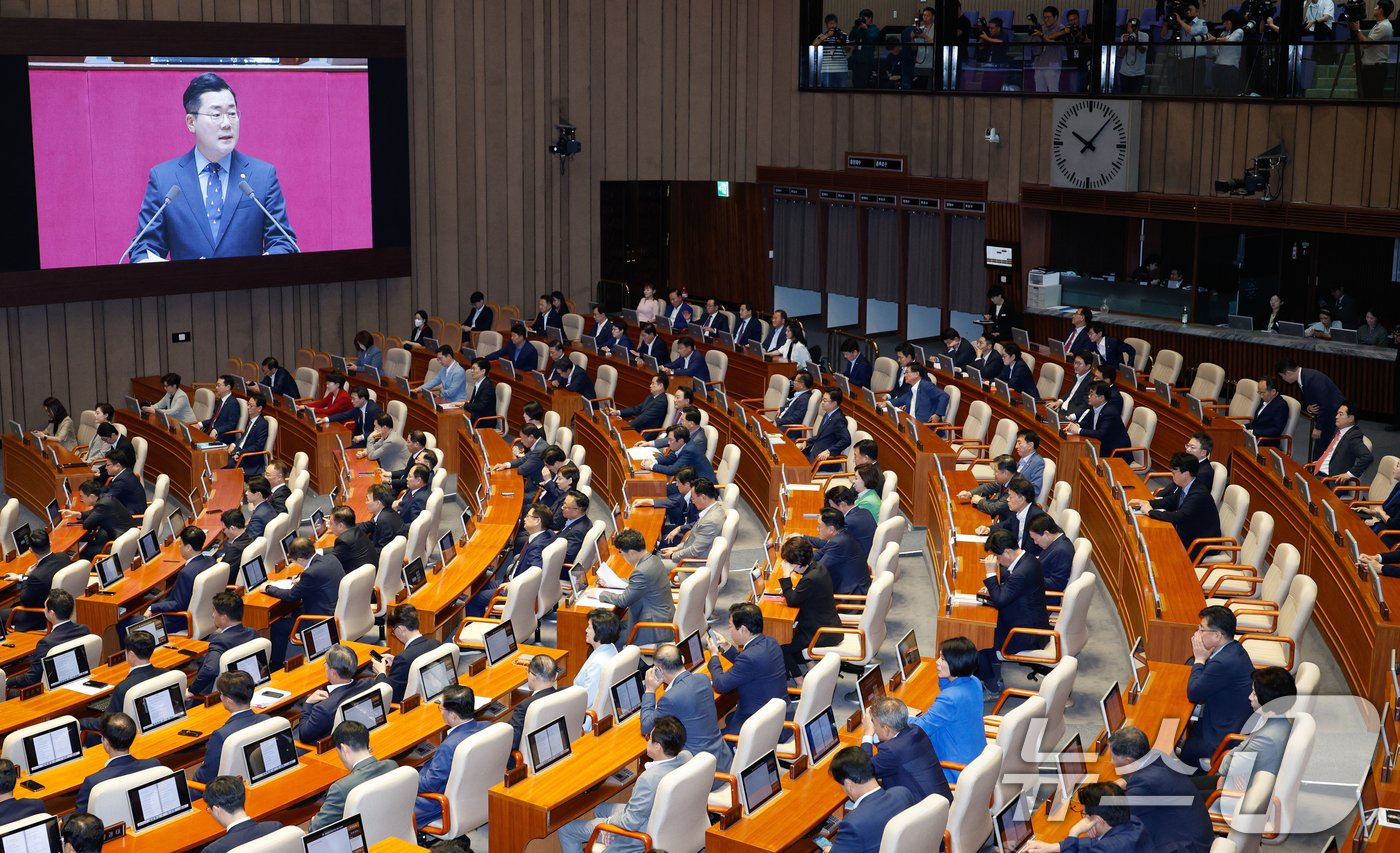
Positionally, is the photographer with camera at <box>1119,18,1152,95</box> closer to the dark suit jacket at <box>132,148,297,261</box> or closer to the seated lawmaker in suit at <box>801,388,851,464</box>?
the seated lawmaker in suit at <box>801,388,851,464</box>

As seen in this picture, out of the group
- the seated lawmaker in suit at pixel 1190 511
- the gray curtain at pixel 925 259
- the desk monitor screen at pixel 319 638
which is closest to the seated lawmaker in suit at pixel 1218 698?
the seated lawmaker in suit at pixel 1190 511

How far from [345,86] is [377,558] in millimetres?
9901

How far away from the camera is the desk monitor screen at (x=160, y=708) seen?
7973 mm

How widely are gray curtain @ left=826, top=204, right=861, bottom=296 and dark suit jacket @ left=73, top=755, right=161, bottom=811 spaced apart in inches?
648

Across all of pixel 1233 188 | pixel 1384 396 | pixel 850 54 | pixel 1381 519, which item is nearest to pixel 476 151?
pixel 850 54

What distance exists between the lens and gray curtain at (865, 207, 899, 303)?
21797 millimetres

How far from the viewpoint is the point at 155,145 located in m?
17.7

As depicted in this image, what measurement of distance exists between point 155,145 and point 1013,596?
1277cm

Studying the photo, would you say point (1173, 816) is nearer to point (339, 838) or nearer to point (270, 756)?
point (339, 838)

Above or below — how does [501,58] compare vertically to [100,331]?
above

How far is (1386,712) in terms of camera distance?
7.69 meters

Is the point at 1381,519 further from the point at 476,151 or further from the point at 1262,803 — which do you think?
the point at 476,151

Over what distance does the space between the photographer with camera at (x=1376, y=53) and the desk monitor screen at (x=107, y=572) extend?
1312cm

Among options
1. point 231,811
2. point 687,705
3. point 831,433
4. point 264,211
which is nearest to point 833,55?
point 264,211
